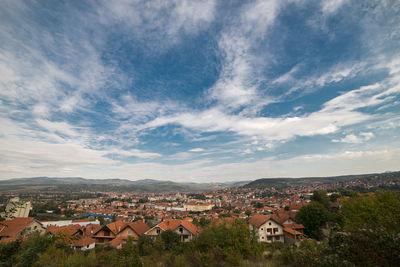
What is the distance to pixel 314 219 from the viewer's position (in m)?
33.2

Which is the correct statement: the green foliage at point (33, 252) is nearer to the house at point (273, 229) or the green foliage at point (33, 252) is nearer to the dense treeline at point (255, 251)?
the dense treeline at point (255, 251)

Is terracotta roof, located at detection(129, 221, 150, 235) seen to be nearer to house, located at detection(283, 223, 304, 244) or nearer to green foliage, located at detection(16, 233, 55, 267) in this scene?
house, located at detection(283, 223, 304, 244)

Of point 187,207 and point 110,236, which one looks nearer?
point 110,236

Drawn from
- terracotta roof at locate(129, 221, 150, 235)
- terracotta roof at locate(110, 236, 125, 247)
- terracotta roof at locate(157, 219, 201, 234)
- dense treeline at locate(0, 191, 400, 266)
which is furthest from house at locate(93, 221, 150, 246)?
dense treeline at locate(0, 191, 400, 266)

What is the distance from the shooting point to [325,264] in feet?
15.1

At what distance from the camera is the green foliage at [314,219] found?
32750 millimetres

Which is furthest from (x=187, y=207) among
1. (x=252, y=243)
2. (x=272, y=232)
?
(x=252, y=243)

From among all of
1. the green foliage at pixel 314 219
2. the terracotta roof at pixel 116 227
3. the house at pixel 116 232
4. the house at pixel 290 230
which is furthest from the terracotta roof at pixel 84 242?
the green foliage at pixel 314 219

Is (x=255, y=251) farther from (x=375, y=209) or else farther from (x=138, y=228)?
(x=138, y=228)

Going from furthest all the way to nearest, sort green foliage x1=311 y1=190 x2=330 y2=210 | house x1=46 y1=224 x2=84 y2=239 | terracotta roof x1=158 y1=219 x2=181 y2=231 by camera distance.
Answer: green foliage x1=311 y1=190 x2=330 y2=210
terracotta roof x1=158 y1=219 x2=181 y2=231
house x1=46 y1=224 x2=84 y2=239

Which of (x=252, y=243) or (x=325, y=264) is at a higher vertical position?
(x=325, y=264)

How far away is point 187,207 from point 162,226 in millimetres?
103426

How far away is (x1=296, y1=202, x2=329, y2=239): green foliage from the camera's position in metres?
32.8

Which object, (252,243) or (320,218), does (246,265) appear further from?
(320,218)
